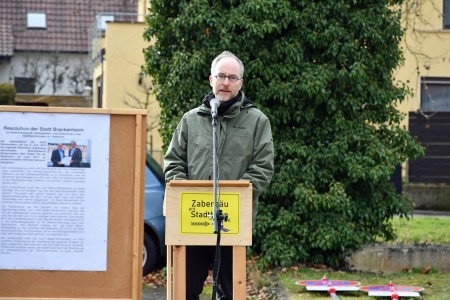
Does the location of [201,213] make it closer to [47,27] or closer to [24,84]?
[24,84]

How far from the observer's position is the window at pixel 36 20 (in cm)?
5112

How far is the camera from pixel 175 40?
40.8 ft

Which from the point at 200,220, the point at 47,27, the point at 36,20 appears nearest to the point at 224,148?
the point at 200,220

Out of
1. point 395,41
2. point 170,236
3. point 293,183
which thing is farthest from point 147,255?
point 170,236

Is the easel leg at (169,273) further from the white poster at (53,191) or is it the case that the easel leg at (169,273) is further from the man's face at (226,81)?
the man's face at (226,81)

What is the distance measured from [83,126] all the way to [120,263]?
1040 mm

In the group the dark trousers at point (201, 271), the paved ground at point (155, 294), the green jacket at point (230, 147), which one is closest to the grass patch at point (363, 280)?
the paved ground at point (155, 294)

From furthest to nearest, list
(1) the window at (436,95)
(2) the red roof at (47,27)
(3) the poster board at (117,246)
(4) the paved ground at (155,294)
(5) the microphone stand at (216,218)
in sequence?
(2) the red roof at (47,27)
(1) the window at (436,95)
(4) the paved ground at (155,294)
(3) the poster board at (117,246)
(5) the microphone stand at (216,218)

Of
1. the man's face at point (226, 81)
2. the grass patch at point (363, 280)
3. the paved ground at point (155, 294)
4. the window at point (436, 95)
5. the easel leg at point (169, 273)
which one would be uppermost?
the window at point (436, 95)

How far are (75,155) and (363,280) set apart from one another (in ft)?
15.0

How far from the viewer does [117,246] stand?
763cm

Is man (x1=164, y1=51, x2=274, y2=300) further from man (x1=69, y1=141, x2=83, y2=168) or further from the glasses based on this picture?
man (x1=69, y1=141, x2=83, y2=168)

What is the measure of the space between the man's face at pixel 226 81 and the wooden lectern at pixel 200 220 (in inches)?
24.0

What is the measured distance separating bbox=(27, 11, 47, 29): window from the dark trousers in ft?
149
